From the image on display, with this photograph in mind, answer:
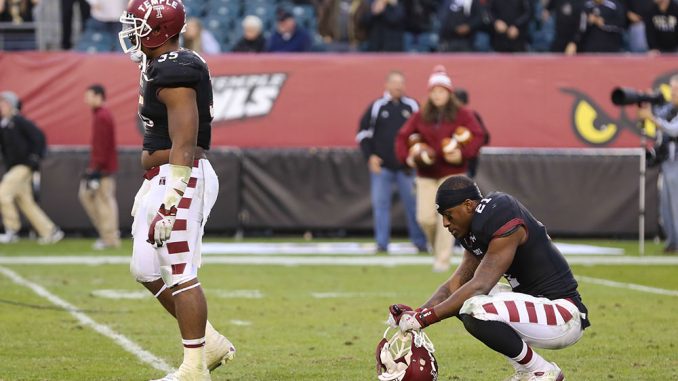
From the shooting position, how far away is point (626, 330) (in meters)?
8.95

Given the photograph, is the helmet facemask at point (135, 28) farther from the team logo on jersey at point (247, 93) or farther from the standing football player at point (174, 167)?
the team logo on jersey at point (247, 93)

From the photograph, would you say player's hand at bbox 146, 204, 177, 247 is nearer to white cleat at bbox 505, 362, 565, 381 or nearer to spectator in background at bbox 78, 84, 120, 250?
white cleat at bbox 505, 362, 565, 381

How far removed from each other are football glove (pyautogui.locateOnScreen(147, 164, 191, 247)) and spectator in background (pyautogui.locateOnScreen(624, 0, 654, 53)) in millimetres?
14918

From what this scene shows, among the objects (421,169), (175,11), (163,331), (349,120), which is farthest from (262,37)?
(175,11)

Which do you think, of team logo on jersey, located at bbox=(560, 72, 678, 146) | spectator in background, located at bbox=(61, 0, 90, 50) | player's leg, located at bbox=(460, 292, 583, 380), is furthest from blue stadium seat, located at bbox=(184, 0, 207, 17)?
player's leg, located at bbox=(460, 292, 583, 380)

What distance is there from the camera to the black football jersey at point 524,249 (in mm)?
6066

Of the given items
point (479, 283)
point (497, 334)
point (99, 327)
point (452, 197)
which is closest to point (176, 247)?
point (452, 197)

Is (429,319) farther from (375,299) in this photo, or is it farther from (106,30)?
(106,30)

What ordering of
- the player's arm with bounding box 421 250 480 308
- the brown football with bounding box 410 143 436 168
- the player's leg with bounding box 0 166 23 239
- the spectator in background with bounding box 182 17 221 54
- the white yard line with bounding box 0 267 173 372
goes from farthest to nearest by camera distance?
the spectator in background with bounding box 182 17 221 54 → the player's leg with bounding box 0 166 23 239 → the brown football with bounding box 410 143 436 168 → the white yard line with bounding box 0 267 173 372 → the player's arm with bounding box 421 250 480 308

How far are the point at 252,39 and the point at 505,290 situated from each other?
13274 mm

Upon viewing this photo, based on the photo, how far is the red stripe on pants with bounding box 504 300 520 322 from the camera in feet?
19.8

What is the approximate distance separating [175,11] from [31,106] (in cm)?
1238

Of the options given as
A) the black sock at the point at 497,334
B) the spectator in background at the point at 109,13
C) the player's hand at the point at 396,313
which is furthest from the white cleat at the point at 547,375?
the spectator in background at the point at 109,13

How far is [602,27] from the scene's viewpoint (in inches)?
752
